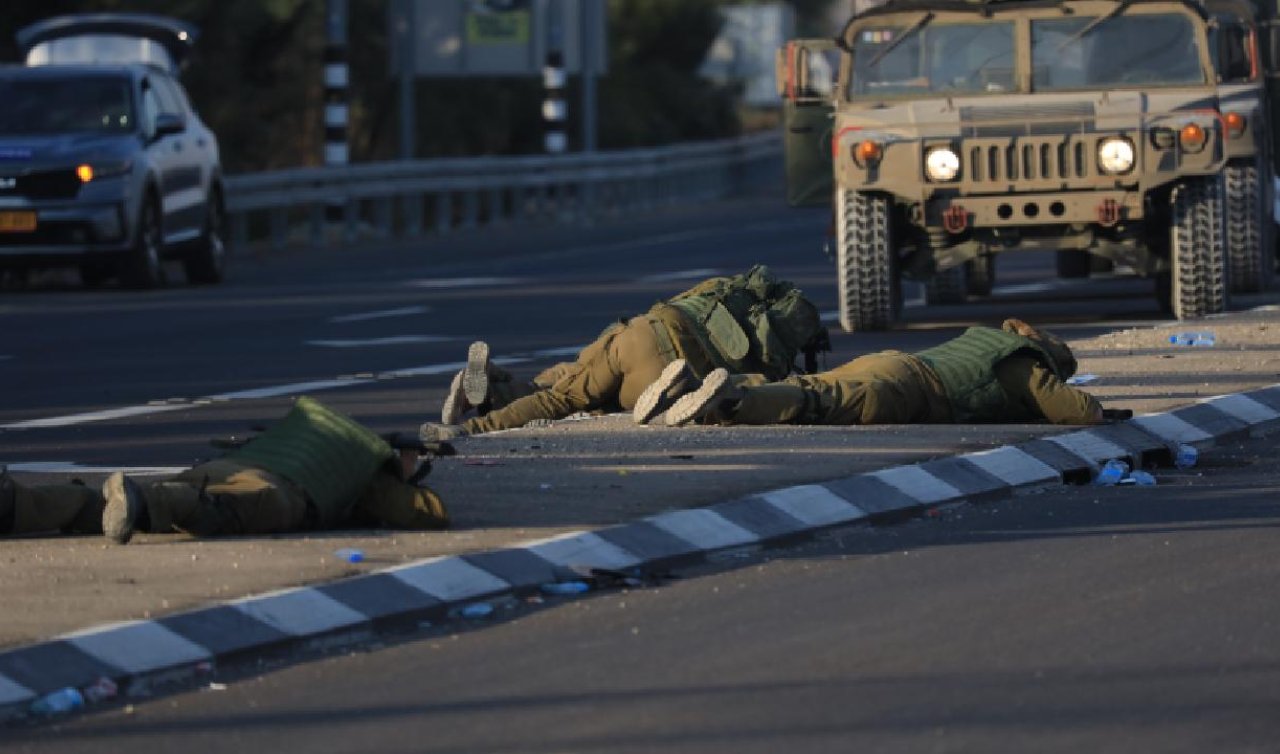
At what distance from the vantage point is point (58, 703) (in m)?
6.54

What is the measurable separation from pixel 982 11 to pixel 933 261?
1.48 meters

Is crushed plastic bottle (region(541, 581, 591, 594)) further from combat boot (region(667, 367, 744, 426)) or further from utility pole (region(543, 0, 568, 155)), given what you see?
utility pole (region(543, 0, 568, 155))

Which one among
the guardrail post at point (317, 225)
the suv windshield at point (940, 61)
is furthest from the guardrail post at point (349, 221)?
the suv windshield at point (940, 61)

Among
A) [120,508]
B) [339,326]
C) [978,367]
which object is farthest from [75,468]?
[339,326]

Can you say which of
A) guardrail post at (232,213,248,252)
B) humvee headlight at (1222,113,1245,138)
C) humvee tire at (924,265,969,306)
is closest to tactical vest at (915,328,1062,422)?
humvee headlight at (1222,113,1245,138)

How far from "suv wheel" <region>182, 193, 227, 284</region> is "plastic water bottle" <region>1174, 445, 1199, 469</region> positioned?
51.7ft

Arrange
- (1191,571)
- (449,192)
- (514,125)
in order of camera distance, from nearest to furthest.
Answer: (1191,571) < (449,192) < (514,125)

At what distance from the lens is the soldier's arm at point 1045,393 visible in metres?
11.0

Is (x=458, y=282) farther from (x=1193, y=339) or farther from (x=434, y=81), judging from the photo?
(x=434, y=81)

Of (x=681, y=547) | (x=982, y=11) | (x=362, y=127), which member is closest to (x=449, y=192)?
(x=362, y=127)

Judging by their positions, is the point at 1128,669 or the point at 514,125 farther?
the point at 514,125

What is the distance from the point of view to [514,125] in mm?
51219

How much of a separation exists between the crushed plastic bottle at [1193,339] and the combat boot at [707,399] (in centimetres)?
486

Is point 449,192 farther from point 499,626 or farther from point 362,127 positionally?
point 499,626
